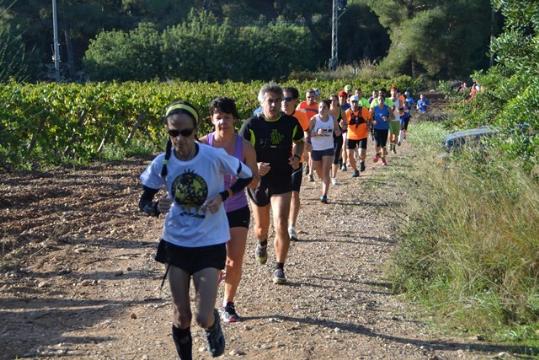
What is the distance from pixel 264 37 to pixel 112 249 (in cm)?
4709

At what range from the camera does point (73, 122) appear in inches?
715

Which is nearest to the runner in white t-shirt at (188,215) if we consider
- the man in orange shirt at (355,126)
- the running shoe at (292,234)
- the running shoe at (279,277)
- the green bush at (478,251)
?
the green bush at (478,251)

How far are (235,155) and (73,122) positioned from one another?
12.1 meters

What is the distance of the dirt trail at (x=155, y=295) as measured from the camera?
656cm

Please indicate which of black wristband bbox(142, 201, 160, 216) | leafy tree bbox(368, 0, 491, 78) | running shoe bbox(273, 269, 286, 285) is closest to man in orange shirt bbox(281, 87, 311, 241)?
running shoe bbox(273, 269, 286, 285)

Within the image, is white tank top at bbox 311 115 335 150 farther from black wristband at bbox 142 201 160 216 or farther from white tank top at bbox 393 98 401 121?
white tank top at bbox 393 98 401 121

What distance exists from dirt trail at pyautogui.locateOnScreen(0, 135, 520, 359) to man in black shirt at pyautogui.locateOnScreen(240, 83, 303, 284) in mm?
538

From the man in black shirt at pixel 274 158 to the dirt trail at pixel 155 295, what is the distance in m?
0.54

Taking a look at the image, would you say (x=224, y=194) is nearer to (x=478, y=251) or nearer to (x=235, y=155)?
(x=235, y=155)

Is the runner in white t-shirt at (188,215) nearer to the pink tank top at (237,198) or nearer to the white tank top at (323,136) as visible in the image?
the pink tank top at (237,198)

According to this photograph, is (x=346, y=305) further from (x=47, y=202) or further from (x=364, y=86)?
(x=364, y=86)

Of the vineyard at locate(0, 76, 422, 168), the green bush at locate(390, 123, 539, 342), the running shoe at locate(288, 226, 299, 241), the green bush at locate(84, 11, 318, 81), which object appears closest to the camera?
the green bush at locate(390, 123, 539, 342)

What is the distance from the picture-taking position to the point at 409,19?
57219mm

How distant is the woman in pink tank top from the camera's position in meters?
6.69
